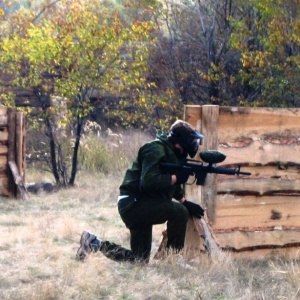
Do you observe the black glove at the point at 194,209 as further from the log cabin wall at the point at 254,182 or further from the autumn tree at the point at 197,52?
the autumn tree at the point at 197,52

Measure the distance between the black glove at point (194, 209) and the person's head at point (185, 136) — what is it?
0.56 meters

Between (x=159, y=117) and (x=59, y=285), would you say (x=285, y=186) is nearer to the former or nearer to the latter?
(x=59, y=285)

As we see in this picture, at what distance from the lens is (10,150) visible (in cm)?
1396

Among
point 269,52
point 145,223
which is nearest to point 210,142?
point 145,223

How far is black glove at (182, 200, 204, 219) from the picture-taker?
717 centimetres

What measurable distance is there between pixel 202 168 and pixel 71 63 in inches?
363

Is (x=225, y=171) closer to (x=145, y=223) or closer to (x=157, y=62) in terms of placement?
(x=145, y=223)

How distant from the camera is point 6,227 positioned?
9750 mm

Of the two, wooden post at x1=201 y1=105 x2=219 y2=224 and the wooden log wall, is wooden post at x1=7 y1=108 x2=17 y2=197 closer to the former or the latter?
the wooden log wall

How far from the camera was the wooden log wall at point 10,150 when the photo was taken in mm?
13820

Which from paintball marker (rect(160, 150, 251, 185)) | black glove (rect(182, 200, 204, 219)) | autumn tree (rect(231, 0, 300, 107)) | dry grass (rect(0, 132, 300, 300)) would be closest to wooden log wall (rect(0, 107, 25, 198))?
autumn tree (rect(231, 0, 300, 107))

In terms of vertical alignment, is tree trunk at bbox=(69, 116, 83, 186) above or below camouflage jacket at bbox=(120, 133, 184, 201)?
below

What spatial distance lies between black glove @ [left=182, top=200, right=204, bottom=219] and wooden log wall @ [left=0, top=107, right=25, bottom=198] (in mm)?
7031

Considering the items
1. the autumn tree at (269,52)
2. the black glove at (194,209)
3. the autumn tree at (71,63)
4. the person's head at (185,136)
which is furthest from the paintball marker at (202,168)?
the autumn tree at (71,63)
